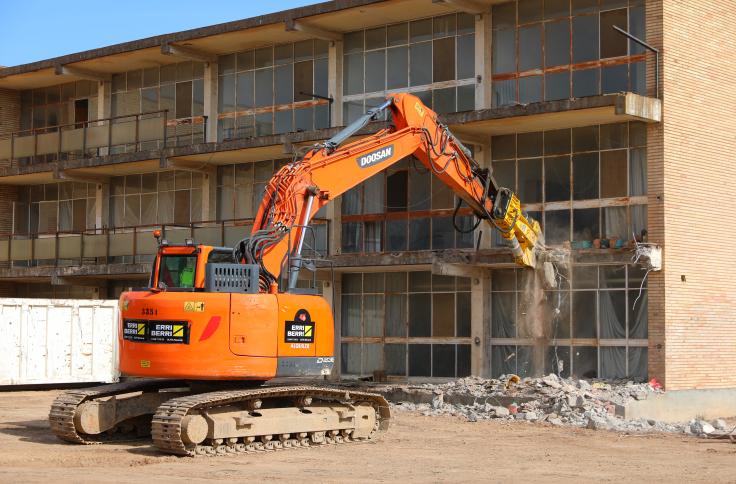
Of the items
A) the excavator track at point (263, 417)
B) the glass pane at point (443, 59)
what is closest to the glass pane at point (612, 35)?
the glass pane at point (443, 59)

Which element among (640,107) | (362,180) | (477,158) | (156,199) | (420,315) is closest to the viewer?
(362,180)

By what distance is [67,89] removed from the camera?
138 feet

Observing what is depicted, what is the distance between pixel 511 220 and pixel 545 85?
5184 mm

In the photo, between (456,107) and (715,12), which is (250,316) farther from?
(715,12)

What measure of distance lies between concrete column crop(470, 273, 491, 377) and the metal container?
10760mm

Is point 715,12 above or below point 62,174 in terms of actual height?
above

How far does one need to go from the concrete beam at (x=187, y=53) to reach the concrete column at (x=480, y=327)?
464 inches

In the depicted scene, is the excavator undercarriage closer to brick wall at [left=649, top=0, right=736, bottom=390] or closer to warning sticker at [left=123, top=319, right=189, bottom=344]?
warning sticker at [left=123, top=319, right=189, bottom=344]

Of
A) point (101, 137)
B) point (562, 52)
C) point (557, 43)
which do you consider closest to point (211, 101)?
point (101, 137)

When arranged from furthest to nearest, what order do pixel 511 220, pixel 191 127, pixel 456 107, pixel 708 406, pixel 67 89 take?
pixel 67 89 → pixel 191 127 → pixel 456 107 → pixel 708 406 → pixel 511 220

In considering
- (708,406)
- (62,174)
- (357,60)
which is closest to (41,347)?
(62,174)

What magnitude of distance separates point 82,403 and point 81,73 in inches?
884

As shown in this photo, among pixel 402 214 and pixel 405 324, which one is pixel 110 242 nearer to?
pixel 402 214

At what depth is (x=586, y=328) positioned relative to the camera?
93.6 ft
